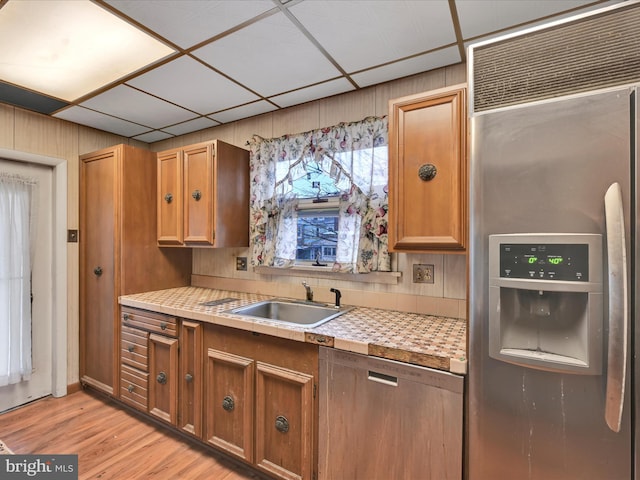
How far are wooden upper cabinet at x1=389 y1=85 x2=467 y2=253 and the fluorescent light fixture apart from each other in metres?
1.35

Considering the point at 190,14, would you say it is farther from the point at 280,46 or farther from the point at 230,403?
the point at 230,403

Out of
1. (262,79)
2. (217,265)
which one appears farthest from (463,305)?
(217,265)

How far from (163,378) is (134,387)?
0.39 metres

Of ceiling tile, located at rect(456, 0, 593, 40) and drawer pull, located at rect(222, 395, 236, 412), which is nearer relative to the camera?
ceiling tile, located at rect(456, 0, 593, 40)

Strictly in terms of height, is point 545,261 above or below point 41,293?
above

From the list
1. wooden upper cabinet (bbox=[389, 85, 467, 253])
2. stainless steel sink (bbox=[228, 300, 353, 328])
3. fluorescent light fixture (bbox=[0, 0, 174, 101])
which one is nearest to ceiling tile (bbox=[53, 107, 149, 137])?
fluorescent light fixture (bbox=[0, 0, 174, 101])

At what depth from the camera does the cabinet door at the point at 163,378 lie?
2098mm

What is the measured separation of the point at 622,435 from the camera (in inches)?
36.7

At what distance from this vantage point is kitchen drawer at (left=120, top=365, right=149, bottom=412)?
2.28 meters

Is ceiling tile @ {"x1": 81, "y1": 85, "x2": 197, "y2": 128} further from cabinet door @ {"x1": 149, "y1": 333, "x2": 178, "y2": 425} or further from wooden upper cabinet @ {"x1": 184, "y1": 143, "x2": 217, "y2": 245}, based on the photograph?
cabinet door @ {"x1": 149, "y1": 333, "x2": 178, "y2": 425}

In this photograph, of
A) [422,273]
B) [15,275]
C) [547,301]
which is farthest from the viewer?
[15,275]

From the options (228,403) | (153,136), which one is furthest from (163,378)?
(153,136)

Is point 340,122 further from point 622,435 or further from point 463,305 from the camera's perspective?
point 622,435

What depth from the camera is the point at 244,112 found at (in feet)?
8.29
